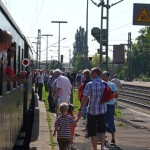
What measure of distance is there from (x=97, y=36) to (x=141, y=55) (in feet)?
300

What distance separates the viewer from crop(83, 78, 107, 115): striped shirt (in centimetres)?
955

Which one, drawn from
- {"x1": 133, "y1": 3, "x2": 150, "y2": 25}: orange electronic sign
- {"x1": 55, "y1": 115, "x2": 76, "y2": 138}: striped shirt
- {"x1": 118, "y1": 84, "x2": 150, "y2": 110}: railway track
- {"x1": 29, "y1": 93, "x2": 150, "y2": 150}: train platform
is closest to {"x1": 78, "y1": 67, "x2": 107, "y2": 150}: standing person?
{"x1": 55, "y1": 115, "x2": 76, "y2": 138}: striped shirt

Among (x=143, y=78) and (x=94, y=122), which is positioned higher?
(x=94, y=122)

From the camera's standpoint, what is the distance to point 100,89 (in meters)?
9.53

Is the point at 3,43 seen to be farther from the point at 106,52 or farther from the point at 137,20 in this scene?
the point at 106,52

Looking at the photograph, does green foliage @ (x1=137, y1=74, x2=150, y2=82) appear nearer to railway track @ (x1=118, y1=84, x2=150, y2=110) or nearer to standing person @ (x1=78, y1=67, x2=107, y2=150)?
railway track @ (x1=118, y1=84, x2=150, y2=110)

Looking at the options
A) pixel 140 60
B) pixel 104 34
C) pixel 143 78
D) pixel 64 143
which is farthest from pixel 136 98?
pixel 140 60

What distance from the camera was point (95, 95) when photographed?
955 centimetres

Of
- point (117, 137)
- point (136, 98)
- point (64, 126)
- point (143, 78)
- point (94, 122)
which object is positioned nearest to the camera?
point (64, 126)

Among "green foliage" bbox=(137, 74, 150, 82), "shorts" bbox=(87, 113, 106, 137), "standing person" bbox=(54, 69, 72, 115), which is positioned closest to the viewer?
"shorts" bbox=(87, 113, 106, 137)

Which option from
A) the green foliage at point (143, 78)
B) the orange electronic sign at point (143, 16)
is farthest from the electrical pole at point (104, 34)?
the green foliage at point (143, 78)

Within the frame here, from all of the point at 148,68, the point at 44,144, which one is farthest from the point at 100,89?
the point at 148,68

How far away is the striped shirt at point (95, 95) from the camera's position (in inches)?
376

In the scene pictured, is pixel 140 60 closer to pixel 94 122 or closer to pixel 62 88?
pixel 62 88
